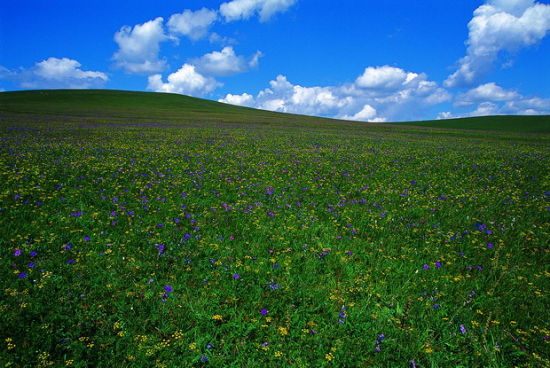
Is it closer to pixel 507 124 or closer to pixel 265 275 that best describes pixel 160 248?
pixel 265 275

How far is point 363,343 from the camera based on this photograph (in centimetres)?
388

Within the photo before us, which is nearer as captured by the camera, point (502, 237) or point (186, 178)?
point (502, 237)

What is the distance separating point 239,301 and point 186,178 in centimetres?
740

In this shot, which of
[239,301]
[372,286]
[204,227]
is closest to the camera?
[239,301]

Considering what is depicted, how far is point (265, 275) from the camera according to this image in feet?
17.1

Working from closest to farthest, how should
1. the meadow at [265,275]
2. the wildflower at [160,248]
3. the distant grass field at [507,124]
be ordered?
the meadow at [265,275] → the wildflower at [160,248] → the distant grass field at [507,124]

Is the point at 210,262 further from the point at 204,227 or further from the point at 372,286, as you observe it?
the point at 372,286

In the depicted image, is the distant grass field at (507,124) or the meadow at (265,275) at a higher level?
the distant grass field at (507,124)

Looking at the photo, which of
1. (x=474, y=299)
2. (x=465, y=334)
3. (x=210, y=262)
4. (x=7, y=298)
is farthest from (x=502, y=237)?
(x=7, y=298)

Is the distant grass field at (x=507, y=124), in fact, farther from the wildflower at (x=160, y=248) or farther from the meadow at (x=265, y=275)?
the wildflower at (x=160, y=248)

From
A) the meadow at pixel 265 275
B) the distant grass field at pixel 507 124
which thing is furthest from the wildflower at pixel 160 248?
the distant grass field at pixel 507 124

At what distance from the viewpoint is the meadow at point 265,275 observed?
145 inches

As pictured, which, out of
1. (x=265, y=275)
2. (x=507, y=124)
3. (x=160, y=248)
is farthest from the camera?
(x=507, y=124)

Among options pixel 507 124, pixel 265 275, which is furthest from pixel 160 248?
pixel 507 124
